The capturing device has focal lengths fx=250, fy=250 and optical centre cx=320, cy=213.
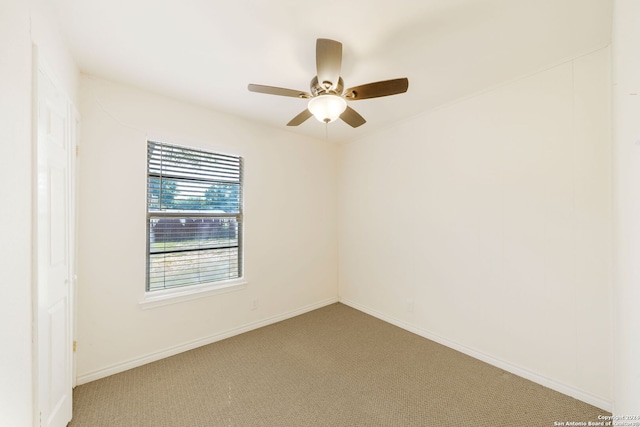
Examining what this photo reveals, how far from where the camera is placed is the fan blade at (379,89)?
5.31ft

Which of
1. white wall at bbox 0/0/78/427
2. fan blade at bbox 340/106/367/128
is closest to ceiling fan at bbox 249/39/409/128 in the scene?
fan blade at bbox 340/106/367/128

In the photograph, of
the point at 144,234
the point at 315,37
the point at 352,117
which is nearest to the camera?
the point at 315,37

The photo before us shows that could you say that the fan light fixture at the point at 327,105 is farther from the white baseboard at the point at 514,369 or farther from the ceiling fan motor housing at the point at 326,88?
the white baseboard at the point at 514,369

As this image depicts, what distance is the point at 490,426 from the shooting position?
1.64m

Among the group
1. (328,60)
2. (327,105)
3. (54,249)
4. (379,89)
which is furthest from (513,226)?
(54,249)

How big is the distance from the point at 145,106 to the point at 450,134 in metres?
3.04

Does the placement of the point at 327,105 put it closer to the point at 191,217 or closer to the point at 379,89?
the point at 379,89

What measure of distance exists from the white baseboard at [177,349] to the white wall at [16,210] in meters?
1.23

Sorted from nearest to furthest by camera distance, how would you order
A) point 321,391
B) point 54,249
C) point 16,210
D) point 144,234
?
point 16,210 → point 54,249 → point 321,391 → point 144,234

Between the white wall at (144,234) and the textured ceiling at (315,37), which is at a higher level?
the textured ceiling at (315,37)

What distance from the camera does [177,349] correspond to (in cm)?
251

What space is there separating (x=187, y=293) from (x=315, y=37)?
258cm

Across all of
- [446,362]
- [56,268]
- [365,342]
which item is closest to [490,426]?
[446,362]

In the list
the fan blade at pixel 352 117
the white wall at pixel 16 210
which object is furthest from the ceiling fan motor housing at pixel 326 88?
the white wall at pixel 16 210
